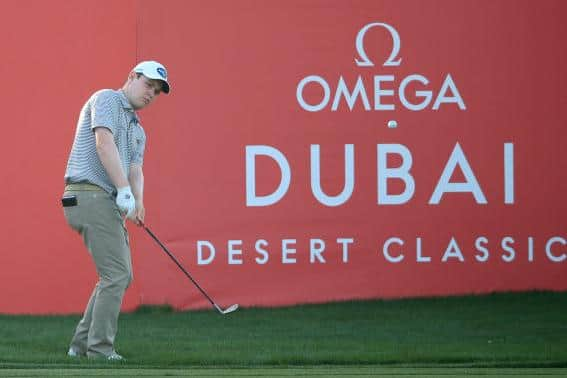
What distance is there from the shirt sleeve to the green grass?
3.28 feet

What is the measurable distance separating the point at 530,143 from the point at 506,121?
0.64ft

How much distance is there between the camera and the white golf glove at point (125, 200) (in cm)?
567

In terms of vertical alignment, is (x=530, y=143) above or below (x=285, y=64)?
below

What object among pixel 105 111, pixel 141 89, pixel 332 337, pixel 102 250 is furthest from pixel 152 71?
pixel 332 337

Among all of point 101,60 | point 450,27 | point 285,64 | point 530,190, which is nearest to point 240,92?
point 285,64

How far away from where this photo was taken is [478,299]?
312 inches

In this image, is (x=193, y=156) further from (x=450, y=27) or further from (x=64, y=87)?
(x=450, y=27)

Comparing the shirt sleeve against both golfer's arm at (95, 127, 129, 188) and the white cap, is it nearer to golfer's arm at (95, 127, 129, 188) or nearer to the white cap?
golfer's arm at (95, 127, 129, 188)

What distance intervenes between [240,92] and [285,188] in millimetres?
615

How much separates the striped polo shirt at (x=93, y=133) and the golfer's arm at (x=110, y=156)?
0.04m

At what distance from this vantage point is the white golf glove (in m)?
5.67

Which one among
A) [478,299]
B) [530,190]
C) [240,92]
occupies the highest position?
[240,92]

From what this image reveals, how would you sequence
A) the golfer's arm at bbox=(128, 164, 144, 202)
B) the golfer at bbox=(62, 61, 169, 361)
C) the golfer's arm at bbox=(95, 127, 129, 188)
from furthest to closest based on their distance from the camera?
the golfer's arm at bbox=(128, 164, 144, 202), the golfer at bbox=(62, 61, 169, 361), the golfer's arm at bbox=(95, 127, 129, 188)

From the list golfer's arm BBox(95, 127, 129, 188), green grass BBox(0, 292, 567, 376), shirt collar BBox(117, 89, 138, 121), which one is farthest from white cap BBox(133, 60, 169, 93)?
green grass BBox(0, 292, 567, 376)
